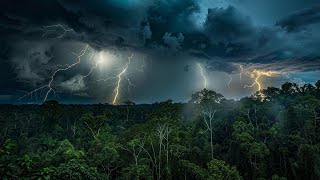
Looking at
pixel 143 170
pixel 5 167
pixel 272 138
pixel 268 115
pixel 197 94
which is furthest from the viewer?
pixel 268 115

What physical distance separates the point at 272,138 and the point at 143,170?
21.3m

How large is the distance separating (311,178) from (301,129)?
11169 millimetres

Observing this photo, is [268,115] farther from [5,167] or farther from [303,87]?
[5,167]

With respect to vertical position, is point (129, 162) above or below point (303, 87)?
below

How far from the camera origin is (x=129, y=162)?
36.2 m

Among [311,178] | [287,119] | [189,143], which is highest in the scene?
[287,119]

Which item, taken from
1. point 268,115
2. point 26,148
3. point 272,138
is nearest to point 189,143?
point 272,138

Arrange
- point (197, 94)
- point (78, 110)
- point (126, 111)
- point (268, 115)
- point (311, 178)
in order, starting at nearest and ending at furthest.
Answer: point (311, 178)
point (197, 94)
point (268, 115)
point (78, 110)
point (126, 111)

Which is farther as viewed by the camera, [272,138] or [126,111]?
[126,111]

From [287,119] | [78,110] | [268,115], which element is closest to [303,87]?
[268,115]

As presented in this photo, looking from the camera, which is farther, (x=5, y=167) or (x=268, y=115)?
(x=268, y=115)

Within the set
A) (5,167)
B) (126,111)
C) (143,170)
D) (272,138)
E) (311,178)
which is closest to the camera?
(5,167)

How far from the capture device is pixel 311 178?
34.3m

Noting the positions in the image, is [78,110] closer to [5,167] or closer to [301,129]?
[301,129]
